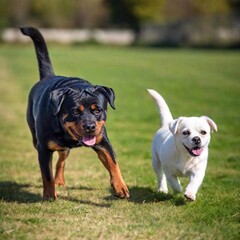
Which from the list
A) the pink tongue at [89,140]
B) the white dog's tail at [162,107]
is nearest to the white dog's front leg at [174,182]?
the white dog's tail at [162,107]

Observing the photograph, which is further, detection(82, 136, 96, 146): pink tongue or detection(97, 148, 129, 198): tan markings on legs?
detection(97, 148, 129, 198): tan markings on legs

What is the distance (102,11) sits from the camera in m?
95.1

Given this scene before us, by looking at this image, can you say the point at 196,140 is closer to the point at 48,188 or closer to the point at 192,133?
the point at 192,133

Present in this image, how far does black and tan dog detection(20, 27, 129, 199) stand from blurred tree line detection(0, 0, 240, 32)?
2193 inches

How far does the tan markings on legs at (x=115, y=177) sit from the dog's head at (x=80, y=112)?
0.82ft

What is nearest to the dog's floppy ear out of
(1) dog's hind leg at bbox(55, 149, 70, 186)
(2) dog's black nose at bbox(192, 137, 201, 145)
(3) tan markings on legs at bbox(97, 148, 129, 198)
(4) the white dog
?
(3) tan markings on legs at bbox(97, 148, 129, 198)

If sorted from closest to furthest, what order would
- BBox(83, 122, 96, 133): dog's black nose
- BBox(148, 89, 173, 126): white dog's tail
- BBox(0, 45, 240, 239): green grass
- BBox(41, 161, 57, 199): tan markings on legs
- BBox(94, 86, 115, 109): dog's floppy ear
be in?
BBox(0, 45, 240, 239): green grass, BBox(83, 122, 96, 133): dog's black nose, BBox(94, 86, 115, 109): dog's floppy ear, BBox(41, 161, 57, 199): tan markings on legs, BBox(148, 89, 173, 126): white dog's tail

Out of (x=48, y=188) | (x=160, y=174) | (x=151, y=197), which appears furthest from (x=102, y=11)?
(x=48, y=188)

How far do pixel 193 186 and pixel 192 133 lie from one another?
0.55 m

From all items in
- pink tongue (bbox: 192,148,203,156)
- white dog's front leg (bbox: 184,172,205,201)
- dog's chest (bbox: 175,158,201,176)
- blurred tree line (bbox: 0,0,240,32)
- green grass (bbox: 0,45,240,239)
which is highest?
pink tongue (bbox: 192,148,203,156)

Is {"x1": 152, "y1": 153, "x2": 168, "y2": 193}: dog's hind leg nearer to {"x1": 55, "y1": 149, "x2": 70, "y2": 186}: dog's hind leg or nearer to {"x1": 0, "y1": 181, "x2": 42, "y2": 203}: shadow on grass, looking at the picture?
{"x1": 55, "y1": 149, "x2": 70, "y2": 186}: dog's hind leg

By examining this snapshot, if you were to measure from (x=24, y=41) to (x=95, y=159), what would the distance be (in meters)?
53.1

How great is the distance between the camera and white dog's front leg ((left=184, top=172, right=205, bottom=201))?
18.9 feet

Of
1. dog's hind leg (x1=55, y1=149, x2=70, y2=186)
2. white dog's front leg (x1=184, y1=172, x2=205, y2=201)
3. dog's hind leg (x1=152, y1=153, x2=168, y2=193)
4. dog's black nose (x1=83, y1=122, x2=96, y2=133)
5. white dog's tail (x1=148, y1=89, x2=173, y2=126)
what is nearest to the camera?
dog's black nose (x1=83, y1=122, x2=96, y2=133)
